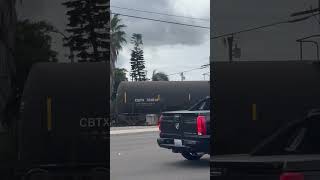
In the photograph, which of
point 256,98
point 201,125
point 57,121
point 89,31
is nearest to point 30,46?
point 89,31

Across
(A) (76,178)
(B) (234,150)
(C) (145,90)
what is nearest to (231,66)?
(B) (234,150)

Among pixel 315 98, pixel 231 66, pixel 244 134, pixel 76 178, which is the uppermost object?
pixel 231 66

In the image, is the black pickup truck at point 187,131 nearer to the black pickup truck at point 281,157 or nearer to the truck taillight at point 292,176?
the black pickup truck at point 281,157

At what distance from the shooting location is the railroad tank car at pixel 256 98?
271 cm

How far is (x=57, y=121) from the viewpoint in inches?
109

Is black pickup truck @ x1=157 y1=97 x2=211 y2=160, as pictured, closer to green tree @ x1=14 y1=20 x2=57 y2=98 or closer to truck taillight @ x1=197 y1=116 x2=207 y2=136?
truck taillight @ x1=197 y1=116 x2=207 y2=136

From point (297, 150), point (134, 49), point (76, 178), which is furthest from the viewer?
point (134, 49)

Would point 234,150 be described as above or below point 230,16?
below

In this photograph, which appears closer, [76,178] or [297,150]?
[297,150]

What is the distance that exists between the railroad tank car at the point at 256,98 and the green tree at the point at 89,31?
0.61 m

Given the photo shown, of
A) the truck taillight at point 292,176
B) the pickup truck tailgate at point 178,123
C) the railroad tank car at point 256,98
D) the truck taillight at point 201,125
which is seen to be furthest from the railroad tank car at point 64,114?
the pickup truck tailgate at point 178,123

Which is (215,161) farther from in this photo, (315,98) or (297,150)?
(315,98)

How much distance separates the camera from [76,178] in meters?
2.88

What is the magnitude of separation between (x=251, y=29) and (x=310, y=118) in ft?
1.82
